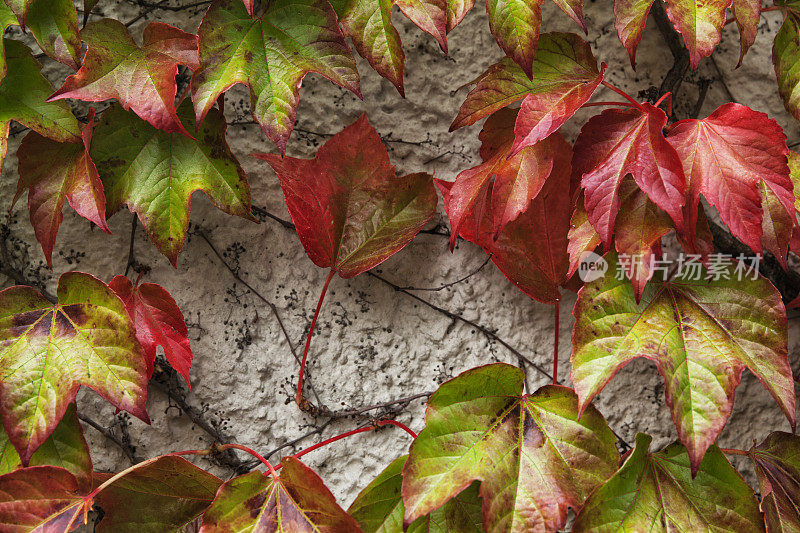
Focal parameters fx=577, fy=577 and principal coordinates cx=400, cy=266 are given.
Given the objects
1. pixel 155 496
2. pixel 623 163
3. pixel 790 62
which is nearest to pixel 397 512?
pixel 155 496

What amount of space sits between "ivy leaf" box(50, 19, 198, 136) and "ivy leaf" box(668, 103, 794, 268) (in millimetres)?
605

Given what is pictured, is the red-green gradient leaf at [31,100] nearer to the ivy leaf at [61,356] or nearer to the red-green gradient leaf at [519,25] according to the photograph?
the ivy leaf at [61,356]

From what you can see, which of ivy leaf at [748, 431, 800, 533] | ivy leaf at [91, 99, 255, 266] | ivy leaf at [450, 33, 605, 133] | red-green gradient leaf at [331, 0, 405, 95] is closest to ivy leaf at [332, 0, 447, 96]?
red-green gradient leaf at [331, 0, 405, 95]

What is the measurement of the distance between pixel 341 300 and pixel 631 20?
1.83ft

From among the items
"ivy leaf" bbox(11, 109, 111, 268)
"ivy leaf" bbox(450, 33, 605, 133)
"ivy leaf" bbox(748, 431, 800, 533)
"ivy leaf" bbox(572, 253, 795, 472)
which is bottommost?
"ivy leaf" bbox(748, 431, 800, 533)

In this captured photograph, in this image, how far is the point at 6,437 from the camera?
71 centimetres

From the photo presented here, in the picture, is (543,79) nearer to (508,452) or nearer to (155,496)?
(508,452)

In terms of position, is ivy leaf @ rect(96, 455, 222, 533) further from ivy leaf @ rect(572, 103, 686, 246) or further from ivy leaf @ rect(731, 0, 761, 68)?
ivy leaf @ rect(731, 0, 761, 68)

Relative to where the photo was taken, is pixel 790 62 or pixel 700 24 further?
pixel 790 62

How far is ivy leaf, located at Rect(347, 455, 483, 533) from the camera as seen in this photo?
76 centimetres

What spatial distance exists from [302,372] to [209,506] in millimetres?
210

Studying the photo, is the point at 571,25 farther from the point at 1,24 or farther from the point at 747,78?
the point at 1,24

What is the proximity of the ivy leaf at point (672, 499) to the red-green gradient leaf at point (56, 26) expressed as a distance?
2.75 ft

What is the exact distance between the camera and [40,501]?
Answer: 673 mm
